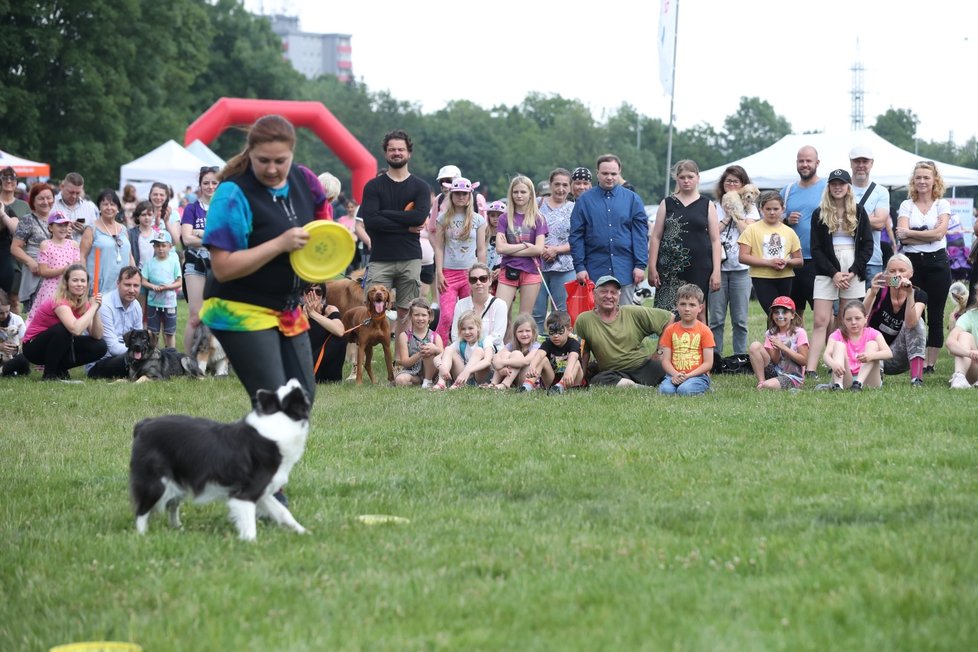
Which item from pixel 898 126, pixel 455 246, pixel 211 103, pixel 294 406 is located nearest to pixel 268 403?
pixel 294 406

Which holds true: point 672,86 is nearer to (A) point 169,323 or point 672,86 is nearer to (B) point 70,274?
(A) point 169,323

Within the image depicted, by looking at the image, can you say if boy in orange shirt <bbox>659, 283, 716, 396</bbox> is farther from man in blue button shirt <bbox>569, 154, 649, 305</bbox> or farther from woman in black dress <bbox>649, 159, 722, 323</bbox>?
man in blue button shirt <bbox>569, 154, 649, 305</bbox>

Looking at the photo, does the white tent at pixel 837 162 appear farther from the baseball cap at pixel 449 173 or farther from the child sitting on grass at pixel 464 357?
the child sitting on grass at pixel 464 357

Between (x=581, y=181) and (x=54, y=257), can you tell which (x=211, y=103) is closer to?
(x=54, y=257)

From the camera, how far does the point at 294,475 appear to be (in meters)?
7.79

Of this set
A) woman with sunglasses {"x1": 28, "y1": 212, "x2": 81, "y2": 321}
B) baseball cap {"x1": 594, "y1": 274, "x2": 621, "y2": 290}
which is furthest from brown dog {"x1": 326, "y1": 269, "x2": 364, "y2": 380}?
woman with sunglasses {"x1": 28, "y1": 212, "x2": 81, "y2": 321}

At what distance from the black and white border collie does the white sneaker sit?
7.23m

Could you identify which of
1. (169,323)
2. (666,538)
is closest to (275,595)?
(666,538)

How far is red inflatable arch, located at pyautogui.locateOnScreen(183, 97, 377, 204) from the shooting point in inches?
1527

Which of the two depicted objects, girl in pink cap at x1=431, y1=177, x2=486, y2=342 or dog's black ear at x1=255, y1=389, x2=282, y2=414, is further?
girl in pink cap at x1=431, y1=177, x2=486, y2=342

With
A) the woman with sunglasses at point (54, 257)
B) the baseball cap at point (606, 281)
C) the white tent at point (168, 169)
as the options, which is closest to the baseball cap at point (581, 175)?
the baseball cap at point (606, 281)

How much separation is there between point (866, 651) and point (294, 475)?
4.37 metres

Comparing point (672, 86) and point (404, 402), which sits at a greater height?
point (672, 86)

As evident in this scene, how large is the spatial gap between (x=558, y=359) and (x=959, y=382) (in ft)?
12.1
